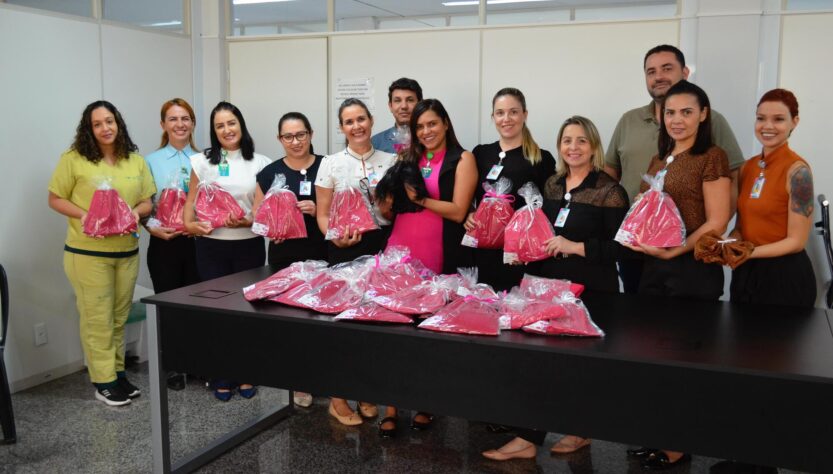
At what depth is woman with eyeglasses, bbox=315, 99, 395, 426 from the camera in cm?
293

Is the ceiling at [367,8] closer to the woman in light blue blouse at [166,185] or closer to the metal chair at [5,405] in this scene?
the woman in light blue blouse at [166,185]

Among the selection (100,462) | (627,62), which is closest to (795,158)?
(627,62)

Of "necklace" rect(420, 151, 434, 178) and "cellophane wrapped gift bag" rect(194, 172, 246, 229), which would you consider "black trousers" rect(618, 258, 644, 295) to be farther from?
"cellophane wrapped gift bag" rect(194, 172, 246, 229)

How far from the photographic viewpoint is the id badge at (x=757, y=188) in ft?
7.82

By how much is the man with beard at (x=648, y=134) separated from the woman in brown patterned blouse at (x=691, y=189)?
0.44 meters

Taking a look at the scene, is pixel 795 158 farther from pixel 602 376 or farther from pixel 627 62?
pixel 627 62

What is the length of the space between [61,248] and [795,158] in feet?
12.3

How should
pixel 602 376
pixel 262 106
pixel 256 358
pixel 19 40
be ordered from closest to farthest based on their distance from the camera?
pixel 602 376 → pixel 256 358 → pixel 19 40 → pixel 262 106

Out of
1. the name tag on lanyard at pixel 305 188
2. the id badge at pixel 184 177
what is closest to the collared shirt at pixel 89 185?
the id badge at pixel 184 177

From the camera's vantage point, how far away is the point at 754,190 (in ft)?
7.89

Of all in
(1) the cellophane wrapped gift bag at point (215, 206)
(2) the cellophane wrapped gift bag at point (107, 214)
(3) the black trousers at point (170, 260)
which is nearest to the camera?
(2) the cellophane wrapped gift bag at point (107, 214)

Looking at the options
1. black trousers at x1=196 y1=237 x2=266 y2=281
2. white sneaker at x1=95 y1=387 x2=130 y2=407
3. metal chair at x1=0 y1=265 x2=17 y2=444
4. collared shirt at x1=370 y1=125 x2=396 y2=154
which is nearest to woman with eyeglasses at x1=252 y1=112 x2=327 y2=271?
black trousers at x1=196 y1=237 x2=266 y2=281

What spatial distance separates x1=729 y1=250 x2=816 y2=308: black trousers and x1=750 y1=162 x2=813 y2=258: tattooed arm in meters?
0.10

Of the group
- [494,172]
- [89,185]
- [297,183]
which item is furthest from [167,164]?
[494,172]
